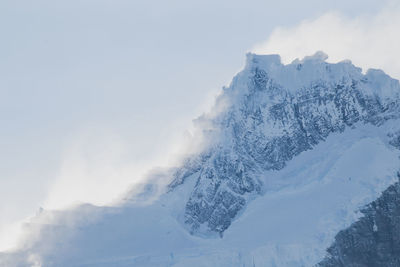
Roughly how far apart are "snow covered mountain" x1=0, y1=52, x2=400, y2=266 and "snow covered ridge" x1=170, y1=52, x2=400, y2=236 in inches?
10.3

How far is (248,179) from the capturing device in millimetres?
182125

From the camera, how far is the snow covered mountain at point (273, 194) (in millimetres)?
157125

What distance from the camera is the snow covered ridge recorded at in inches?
7116

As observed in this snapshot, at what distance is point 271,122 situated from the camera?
626 feet

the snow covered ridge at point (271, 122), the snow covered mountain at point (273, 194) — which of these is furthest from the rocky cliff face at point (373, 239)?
the snow covered ridge at point (271, 122)

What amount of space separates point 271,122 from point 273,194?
22394mm

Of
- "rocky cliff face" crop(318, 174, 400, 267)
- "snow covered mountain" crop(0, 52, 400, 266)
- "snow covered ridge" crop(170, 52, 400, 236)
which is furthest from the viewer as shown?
"snow covered ridge" crop(170, 52, 400, 236)

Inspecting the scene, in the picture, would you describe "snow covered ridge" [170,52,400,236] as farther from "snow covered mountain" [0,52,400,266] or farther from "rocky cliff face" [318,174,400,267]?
"rocky cliff face" [318,174,400,267]

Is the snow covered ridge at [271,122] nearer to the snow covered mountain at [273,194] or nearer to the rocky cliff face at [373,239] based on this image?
the snow covered mountain at [273,194]

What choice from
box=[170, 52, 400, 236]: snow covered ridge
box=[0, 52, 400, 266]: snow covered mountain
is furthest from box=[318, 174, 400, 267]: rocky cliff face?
box=[170, 52, 400, 236]: snow covered ridge

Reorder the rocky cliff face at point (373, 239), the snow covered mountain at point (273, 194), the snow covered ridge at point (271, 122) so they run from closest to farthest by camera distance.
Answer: the rocky cliff face at point (373, 239) < the snow covered mountain at point (273, 194) < the snow covered ridge at point (271, 122)

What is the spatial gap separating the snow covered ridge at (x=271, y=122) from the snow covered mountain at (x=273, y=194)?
263mm

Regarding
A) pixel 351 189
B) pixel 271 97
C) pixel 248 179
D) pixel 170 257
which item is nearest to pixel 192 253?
pixel 170 257

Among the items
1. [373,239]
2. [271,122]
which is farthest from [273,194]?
[373,239]
